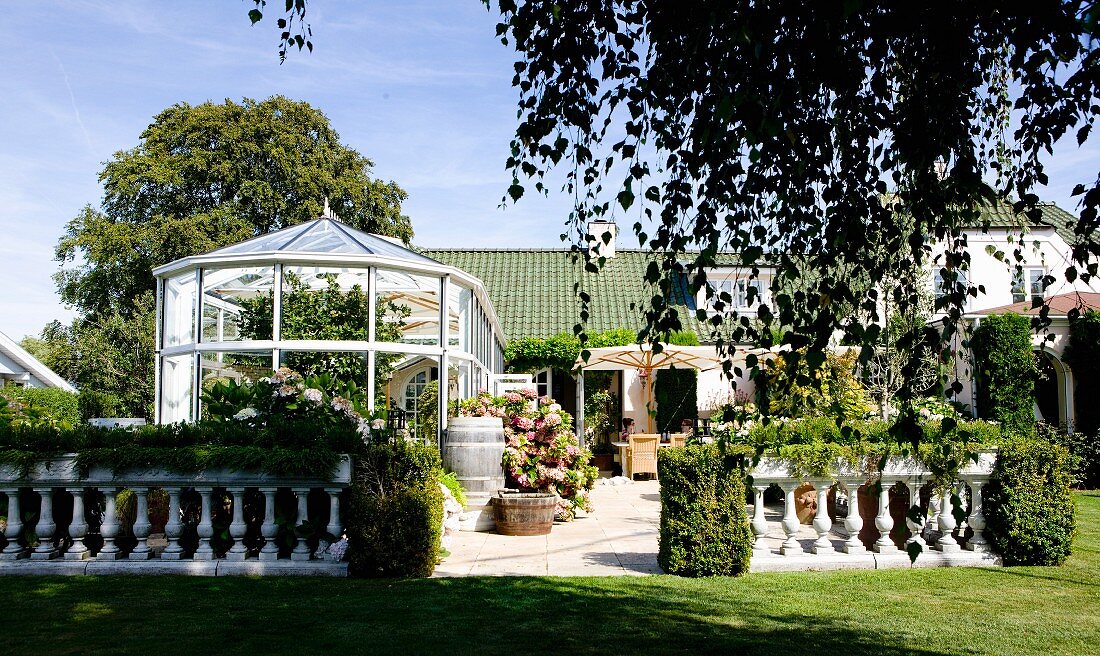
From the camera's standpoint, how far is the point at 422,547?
7.09 meters

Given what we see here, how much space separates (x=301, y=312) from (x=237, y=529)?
6.91 m

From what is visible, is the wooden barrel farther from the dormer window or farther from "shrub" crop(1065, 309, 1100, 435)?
"shrub" crop(1065, 309, 1100, 435)

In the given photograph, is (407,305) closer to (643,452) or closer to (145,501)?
(643,452)

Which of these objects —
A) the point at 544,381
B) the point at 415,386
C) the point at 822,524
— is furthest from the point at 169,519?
the point at 544,381

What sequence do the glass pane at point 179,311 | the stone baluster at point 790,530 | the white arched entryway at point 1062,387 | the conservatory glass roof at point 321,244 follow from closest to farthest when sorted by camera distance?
the stone baluster at point 790,530
the conservatory glass roof at point 321,244
the glass pane at point 179,311
the white arched entryway at point 1062,387

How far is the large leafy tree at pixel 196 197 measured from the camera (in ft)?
89.3

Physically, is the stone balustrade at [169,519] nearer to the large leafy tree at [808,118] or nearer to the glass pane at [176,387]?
the large leafy tree at [808,118]

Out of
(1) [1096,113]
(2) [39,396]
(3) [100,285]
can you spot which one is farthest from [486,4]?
(3) [100,285]

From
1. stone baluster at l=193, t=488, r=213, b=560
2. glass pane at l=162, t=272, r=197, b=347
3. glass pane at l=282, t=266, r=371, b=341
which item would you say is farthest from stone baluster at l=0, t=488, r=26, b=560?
glass pane at l=282, t=266, r=371, b=341

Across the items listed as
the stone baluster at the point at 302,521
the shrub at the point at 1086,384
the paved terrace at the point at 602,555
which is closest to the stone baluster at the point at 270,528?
the stone baluster at the point at 302,521

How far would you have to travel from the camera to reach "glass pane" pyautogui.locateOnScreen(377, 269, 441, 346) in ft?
43.5

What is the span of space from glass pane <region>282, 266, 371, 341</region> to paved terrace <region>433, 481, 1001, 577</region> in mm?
4784

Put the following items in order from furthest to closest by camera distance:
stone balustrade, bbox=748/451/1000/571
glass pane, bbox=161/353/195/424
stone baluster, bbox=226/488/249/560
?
glass pane, bbox=161/353/195/424, stone balustrade, bbox=748/451/1000/571, stone baluster, bbox=226/488/249/560

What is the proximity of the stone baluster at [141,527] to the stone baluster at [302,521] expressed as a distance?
1.19 metres
